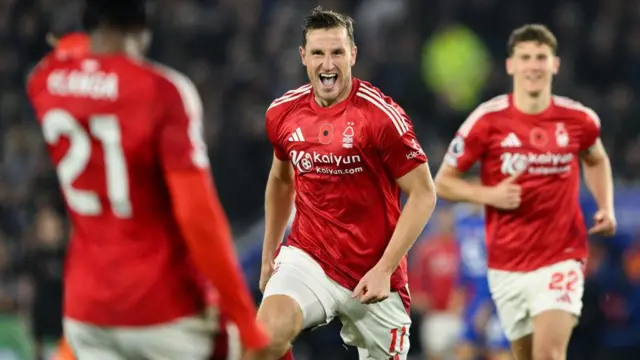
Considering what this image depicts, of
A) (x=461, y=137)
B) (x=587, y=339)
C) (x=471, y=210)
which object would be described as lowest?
(x=587, y=339)

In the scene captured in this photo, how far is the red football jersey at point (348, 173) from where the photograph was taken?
659cm

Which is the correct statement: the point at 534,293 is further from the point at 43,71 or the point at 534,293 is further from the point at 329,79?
the point at 43,71

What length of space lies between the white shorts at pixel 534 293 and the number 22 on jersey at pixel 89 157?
3.78 metres

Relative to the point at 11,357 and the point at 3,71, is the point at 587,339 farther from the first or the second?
the point at 3,71

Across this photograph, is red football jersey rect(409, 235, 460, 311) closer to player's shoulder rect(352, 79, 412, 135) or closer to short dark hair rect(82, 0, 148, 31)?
player's shoulder rect(352, 79, 412, 135)

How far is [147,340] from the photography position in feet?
15.4

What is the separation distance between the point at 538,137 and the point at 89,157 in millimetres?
4048

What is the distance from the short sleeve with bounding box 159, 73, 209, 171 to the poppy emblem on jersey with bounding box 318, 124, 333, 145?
213cm

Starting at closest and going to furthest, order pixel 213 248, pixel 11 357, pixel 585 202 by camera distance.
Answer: pixel 213 248, pixel 11 357, pixel 585 202

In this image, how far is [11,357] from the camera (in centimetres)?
1073

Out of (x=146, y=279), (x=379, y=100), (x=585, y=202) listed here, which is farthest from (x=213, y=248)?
(x=585, y=202)

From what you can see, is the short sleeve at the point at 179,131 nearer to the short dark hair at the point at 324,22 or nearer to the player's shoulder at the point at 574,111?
the short dark hair at the point at 324,22

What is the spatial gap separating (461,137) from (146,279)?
377 centimetres

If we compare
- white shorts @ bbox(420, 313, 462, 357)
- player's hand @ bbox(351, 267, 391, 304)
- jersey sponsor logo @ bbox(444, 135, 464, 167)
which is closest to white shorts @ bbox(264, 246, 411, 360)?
player's hand @ bbox(351, 267, 391, 304)
